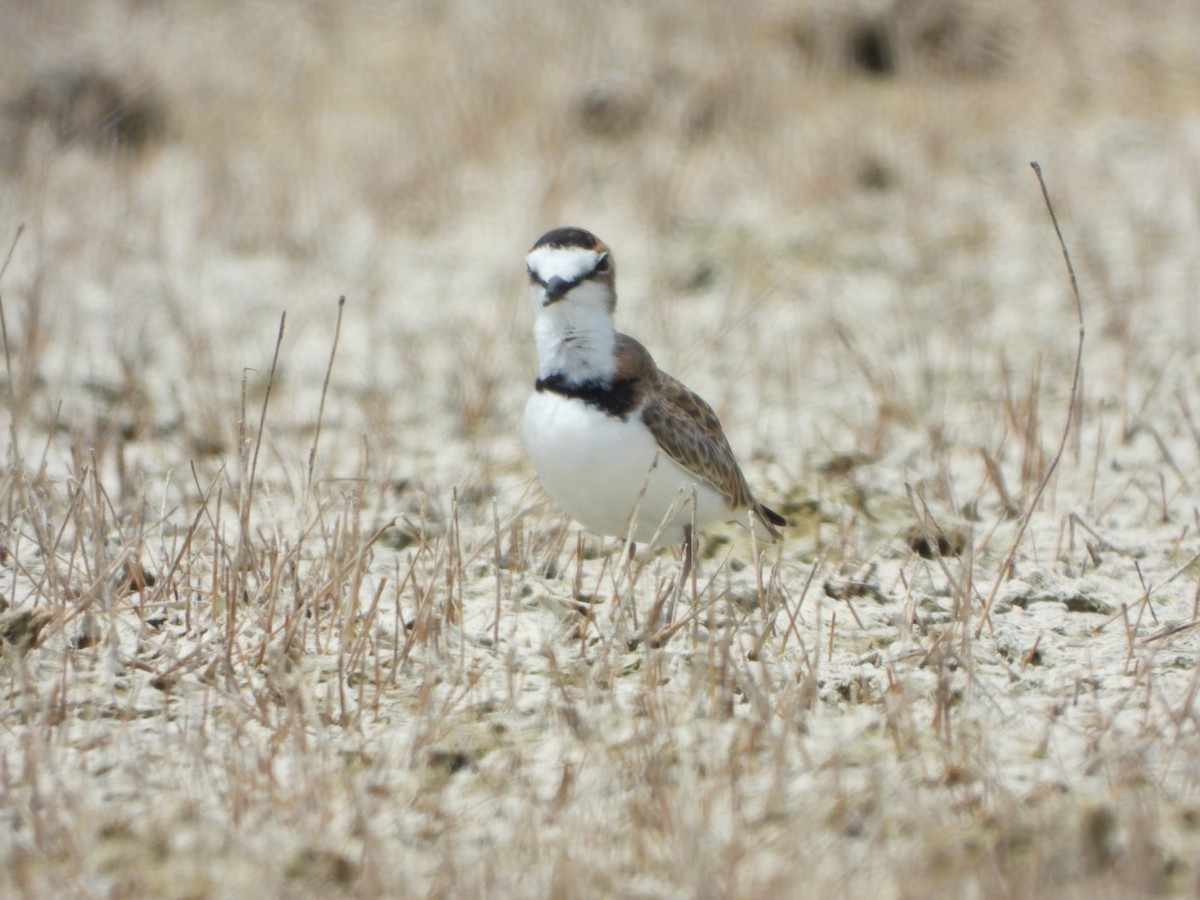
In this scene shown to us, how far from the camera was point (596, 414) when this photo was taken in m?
4.19

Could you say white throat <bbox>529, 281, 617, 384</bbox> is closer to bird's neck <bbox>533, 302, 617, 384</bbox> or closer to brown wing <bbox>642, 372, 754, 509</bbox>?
bird's neck <bbox>533, 302, 617, 384</bbox>

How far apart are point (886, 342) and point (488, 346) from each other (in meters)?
1.88

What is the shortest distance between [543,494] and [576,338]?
103 centimetres

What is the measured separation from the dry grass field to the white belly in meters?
0.20

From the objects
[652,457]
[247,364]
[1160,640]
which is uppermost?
[247,364]

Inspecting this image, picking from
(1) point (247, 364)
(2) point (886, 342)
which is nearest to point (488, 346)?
(1) point (247, 364)

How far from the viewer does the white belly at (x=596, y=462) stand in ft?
13.6

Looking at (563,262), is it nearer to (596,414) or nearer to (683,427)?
(596,414)

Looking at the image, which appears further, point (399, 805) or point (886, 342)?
point (886, 342)

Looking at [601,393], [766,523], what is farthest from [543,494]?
[601,393]

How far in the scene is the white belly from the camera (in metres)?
4.16

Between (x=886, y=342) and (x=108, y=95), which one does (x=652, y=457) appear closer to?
(x=886, y=342)

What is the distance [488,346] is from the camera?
6.99 meters

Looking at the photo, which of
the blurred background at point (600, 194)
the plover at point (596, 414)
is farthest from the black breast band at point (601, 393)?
the blurred background at point (600, 194)
